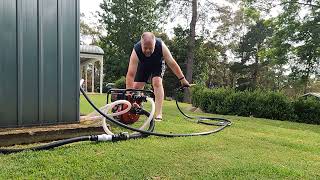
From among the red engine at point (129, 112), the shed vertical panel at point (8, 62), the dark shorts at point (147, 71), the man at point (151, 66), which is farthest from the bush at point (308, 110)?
the shed vertical panel at point (8, 62)

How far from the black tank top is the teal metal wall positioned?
1.06 metres

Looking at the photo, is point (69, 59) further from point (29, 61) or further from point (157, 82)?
point (157, 82)

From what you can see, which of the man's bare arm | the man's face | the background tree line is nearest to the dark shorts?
the man's bare arm

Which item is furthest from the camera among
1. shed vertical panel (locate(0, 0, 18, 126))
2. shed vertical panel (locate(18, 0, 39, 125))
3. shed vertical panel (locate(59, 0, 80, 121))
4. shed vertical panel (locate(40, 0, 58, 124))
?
shed vertical panel (locate(59, 0, 80, 121))

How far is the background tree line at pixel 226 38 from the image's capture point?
45.0ft

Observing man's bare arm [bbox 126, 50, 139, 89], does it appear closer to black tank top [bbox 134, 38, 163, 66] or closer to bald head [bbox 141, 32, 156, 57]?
black tank top [bbox 134, 38, 163, 66]

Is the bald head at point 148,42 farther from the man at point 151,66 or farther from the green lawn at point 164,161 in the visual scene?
the green lawn at point 164,161

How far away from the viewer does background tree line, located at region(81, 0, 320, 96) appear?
13.7 meters

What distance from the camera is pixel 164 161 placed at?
8.38 ft

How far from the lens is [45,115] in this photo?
329 cm

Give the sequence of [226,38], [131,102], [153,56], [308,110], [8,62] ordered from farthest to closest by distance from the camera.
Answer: [226,38] < [308,110] < [153,56] < [131,102] < [8,62]

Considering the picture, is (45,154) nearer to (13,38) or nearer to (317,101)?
(13,38)

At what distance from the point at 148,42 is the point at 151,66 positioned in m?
0.48

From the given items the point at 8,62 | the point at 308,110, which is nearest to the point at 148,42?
the point at 8,62
